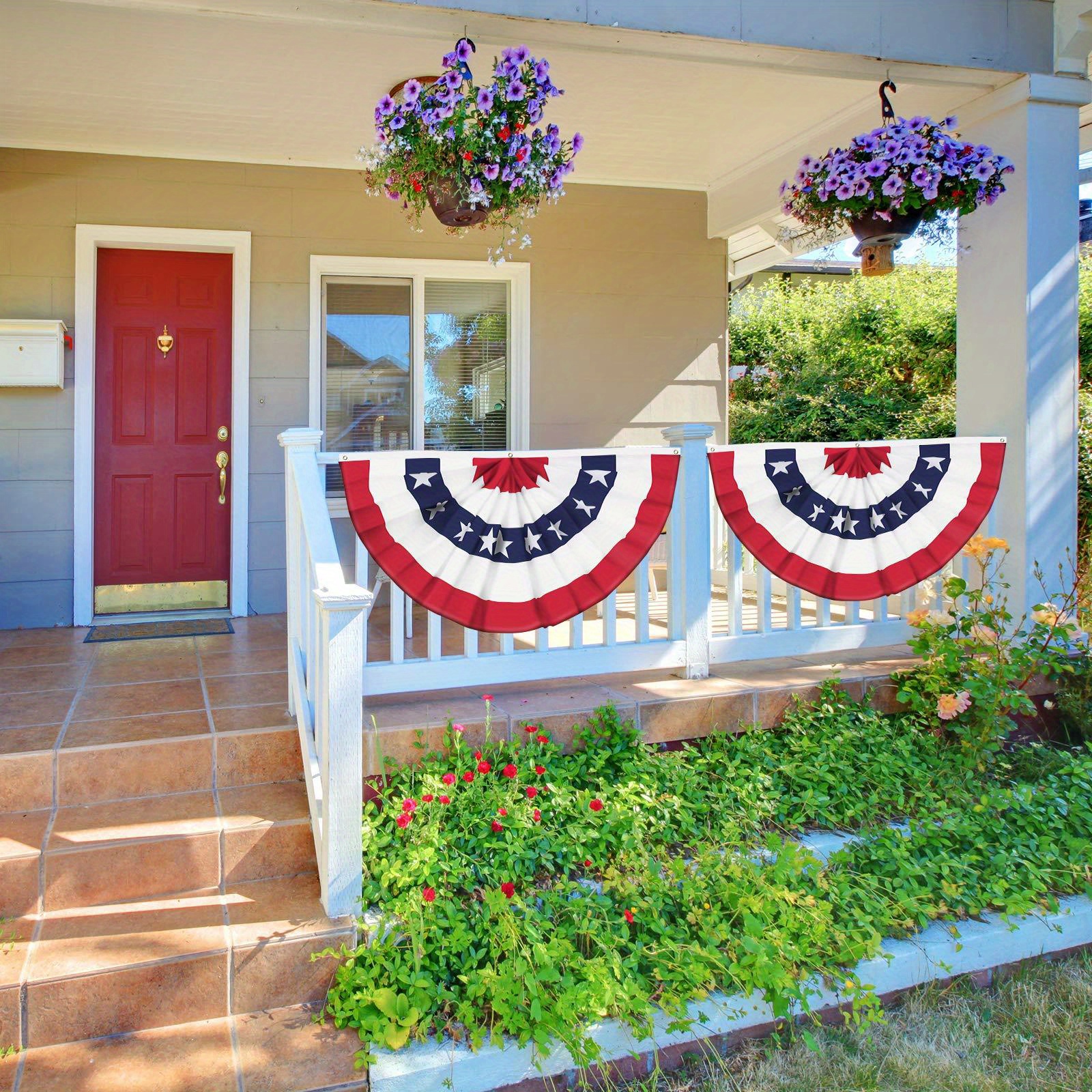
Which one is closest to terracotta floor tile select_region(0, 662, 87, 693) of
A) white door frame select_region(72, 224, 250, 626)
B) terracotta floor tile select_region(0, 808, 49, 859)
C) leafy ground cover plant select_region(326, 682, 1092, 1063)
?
terracotta floor tile select_region(0, 808, 49, 859)

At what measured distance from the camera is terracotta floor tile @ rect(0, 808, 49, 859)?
7.88 feet

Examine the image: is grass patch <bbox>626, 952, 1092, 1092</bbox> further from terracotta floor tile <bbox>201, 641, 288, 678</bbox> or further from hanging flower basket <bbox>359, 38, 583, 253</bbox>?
hanging flower basket <bbox>359, 38, 583, 253</bbox>

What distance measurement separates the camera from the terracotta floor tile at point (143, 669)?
3.52m

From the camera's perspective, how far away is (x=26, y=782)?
2629mm

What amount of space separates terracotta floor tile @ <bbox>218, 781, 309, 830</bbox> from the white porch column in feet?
8.97

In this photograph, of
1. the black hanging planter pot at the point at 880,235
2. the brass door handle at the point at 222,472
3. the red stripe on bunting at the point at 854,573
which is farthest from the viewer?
the brass door handle at the point at 222,472

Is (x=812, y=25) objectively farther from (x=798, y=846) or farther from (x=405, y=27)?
(x=798, y=846)

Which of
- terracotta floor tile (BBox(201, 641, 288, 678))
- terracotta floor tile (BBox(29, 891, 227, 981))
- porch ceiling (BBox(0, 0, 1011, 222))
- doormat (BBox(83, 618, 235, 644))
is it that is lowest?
terracotta floor tile (BBox(29, 891, 227, 981))

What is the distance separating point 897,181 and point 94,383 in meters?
3.67

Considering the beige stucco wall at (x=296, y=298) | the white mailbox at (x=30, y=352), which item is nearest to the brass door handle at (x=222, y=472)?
the beige stucco wall at (x=296, y=298)

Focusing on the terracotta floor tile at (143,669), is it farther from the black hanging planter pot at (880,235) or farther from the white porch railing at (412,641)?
the black hanging planter pot at (880,235)

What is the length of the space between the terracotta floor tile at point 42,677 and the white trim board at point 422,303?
5.74ft

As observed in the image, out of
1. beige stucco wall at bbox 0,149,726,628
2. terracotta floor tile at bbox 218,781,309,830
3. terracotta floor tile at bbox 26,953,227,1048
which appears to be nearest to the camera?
terracotta floor tile at bbox 26,953,227,1048

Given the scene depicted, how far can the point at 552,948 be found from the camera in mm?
2197
